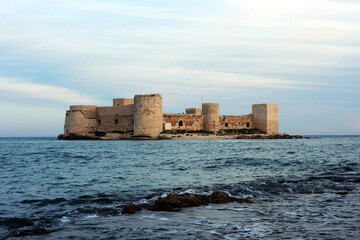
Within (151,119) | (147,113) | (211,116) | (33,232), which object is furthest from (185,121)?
(33,232)

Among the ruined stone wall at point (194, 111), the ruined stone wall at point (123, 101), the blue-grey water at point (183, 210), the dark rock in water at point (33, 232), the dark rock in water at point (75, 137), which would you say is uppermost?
the ruined stone wall at point (123, 101)

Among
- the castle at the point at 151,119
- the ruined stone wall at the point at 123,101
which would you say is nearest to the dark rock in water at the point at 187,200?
the castle at the point at 151,119

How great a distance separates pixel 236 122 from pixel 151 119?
676 inches

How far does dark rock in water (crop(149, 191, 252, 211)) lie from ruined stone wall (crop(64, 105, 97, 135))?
41.1 m

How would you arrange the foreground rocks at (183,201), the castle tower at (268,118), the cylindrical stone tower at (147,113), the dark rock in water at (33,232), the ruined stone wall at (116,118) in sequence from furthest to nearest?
1. the castle tower at (268,118)
2. the ruined stone wall at (116,118)
3. the cylindrical stone tower at (147,113)
4. the foreground rocks at (183,201)
5. the dark rock in water at (33,232)

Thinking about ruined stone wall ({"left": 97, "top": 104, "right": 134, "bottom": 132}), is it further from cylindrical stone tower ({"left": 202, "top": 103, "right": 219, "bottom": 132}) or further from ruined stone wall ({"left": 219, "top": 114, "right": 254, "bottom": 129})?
ruined stone wall ({"left": 219, "top": 114, "right": 254, "bottom": 129})

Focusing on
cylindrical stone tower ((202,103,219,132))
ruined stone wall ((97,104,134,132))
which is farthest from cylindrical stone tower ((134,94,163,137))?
cylindrical stone tower ((202,103,219,132))

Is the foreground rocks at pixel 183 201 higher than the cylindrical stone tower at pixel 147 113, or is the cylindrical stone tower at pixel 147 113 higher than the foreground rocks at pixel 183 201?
the cylindrical stone tower at pixel 147 113

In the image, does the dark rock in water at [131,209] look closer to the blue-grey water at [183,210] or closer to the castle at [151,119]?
the blue-grey water at [183,210]

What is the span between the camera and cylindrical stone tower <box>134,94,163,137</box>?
42531 mm

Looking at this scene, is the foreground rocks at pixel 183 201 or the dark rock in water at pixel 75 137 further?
the dark rock in water at pixel 75 137

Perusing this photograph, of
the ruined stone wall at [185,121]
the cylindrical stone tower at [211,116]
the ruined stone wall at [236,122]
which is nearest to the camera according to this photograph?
the ruined stone wall at [185,121]

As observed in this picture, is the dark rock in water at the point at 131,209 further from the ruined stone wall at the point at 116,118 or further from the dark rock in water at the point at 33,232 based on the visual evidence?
the ruined stone wall at the point at 116,118

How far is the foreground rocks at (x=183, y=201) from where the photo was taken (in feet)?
25.7
